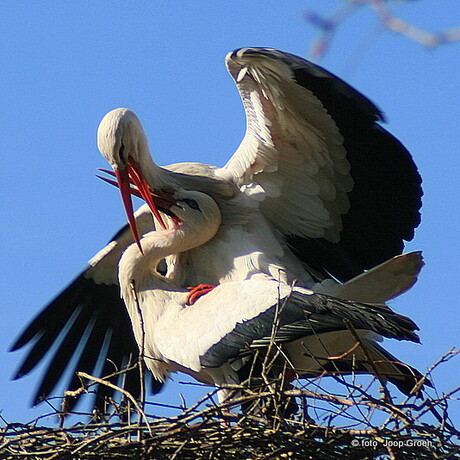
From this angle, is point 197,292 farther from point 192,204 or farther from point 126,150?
point 126,150

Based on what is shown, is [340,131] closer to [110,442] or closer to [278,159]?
[278,159]

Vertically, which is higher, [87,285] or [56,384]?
[87,285]

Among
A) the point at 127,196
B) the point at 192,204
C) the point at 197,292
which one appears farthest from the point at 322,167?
the point at 127,196

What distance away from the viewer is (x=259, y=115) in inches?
275

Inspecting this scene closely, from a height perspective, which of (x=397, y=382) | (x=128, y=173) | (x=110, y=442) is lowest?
(x=110, y=442)

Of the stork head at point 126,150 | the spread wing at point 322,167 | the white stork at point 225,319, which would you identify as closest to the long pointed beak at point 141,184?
the stork head at point 126,150

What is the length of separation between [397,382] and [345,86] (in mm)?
1485

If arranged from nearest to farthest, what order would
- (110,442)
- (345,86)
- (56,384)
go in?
(110,442), (345,86), (56,384)

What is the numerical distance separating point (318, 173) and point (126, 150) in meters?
0.96

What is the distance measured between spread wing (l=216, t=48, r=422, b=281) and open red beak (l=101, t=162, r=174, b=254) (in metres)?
0.38

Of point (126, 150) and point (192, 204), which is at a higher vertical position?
point (126, 150)

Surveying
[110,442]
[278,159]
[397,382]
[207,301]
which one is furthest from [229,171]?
[110,442]

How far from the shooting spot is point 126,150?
7.14m

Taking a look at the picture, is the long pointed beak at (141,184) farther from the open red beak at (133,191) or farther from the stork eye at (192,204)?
the stork eye at (192,204)
